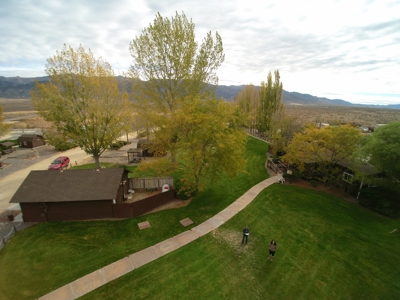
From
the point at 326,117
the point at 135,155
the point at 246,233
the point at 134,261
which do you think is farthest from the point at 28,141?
the point at 326,117

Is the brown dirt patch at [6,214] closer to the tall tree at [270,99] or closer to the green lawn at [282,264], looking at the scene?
the green lawn at [282,264]

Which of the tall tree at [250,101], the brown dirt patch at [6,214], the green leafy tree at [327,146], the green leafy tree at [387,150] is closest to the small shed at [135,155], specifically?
the brown dirt patch at [6,214]

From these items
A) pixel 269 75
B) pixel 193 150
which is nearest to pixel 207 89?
pixel 193 150

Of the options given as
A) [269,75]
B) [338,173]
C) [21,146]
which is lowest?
[21,146]

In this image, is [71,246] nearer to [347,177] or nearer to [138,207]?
[138,207]

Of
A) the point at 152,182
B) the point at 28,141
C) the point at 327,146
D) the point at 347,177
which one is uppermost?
the point at 327,146

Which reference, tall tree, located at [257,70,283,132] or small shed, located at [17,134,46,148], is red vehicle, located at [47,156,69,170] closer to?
small shed, located at [17,134,46,148]

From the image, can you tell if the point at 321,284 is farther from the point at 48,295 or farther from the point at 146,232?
the point at 48,295
